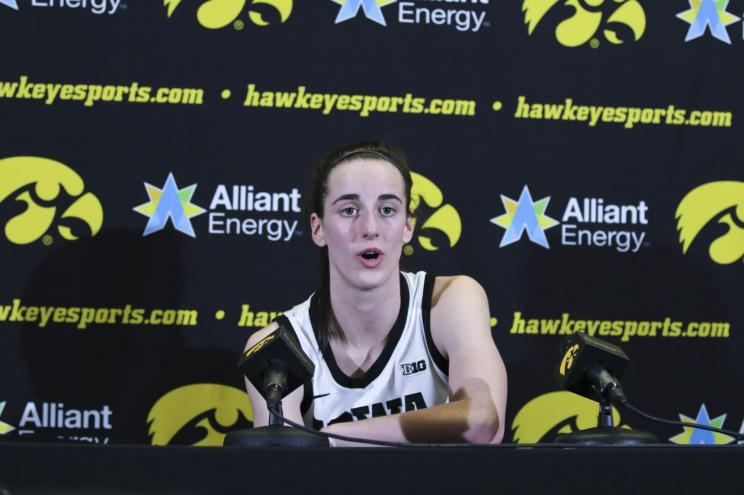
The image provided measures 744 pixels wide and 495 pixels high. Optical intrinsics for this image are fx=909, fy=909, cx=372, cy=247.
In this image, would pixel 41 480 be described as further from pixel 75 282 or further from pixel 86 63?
pixel 86 63

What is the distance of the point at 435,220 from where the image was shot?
3.08 m

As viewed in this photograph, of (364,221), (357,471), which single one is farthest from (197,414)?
(357,471)

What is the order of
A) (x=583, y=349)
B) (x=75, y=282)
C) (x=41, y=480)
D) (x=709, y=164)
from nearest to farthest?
(x=41, y=480), (x=583, y=349), (x=75, y=282), (x=709, y=164)

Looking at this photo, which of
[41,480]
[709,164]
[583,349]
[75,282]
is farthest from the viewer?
[709,164]

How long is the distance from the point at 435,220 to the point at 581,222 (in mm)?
502

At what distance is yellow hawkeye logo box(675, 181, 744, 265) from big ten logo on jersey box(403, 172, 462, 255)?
30.6 inches

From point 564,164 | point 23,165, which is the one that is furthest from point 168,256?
point 564,164

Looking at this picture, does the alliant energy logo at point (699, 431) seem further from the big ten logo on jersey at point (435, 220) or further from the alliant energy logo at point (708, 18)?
the alliant energy logo at point (708, 18)

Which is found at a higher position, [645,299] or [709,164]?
[709,164]

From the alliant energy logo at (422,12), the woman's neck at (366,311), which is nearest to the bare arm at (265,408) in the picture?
the woman's neck at (366,311)

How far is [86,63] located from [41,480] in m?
2.14

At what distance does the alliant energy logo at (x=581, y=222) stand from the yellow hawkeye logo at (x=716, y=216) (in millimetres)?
150

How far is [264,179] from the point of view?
3035 mm

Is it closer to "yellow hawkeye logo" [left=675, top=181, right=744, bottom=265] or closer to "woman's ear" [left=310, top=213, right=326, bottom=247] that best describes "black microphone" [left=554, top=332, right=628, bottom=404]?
"woman's ear" [left=310, top=213, right=326, bottom=247]
